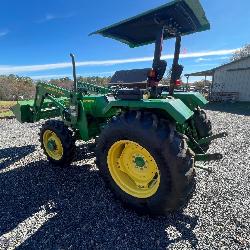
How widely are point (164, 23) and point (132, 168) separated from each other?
2.03 metres

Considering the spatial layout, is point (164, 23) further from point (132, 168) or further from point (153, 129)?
point (132, 168)

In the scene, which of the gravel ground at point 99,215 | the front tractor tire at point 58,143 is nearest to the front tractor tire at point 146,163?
the gravel ground at point 99,215

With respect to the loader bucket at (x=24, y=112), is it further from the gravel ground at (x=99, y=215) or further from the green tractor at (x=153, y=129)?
the green tractor at (x=153, y=129)

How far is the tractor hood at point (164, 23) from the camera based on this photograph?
3.22 m

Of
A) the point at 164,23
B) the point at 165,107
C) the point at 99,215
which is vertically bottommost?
the point at 99,215

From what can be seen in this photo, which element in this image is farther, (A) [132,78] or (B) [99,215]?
(A) [132,78]

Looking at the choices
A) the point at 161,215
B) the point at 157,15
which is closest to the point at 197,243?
the point at 161,215

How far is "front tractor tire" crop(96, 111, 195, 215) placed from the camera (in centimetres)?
308

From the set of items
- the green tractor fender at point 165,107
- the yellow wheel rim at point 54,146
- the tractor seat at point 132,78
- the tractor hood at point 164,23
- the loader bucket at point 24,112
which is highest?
the tractor hood at point 164,23

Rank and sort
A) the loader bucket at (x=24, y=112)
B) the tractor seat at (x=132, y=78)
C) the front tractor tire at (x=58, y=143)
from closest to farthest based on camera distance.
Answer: the tractor seat at (x=132, y=78), the front tractor tire at (x=58, y=143), the loader bucket at (x=24, y=112)

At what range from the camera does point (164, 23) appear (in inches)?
140

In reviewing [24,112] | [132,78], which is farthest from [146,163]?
[24,112]

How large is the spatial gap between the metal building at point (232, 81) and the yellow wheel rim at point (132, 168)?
68.2ft

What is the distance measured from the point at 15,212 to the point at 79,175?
1434 millimetres
